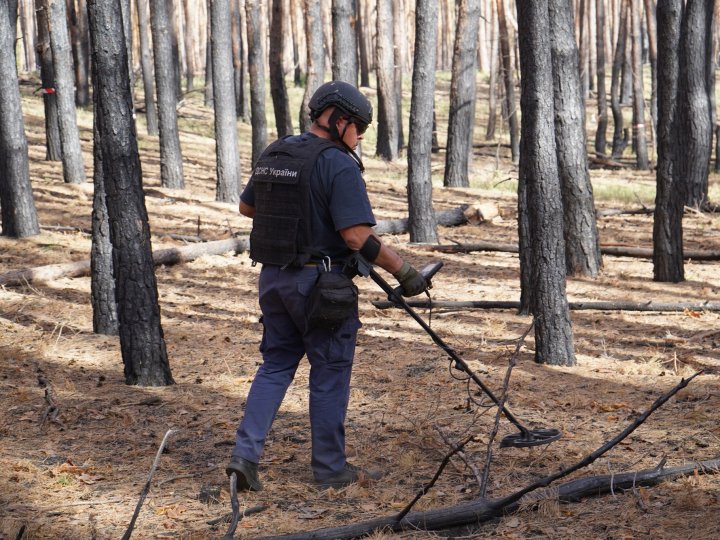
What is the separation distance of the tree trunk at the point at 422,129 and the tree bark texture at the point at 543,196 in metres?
5.12

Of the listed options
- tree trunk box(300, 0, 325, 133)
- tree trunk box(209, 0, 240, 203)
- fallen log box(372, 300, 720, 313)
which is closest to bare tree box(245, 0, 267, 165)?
tree trunk box(300, 0, 325, 133)

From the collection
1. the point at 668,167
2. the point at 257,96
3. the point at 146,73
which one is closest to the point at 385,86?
the point at 257,96

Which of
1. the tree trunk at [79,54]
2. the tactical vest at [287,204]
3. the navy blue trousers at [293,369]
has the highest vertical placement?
the tree trunk at [79,54]

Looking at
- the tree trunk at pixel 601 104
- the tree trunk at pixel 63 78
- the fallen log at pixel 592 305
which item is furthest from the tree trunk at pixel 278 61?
the tree trunk at pixel 601 104

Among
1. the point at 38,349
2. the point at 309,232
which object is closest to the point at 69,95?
the point at 38,349

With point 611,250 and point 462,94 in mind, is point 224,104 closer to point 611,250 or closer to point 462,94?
point 462,94

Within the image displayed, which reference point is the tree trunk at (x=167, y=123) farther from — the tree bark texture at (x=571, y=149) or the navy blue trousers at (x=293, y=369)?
the navy blue trousers at (x=293, y=369)

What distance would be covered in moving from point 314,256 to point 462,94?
14.7 metres

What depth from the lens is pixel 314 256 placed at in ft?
14.8

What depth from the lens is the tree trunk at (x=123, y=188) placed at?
6.36 m

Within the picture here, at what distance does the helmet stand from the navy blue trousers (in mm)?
840

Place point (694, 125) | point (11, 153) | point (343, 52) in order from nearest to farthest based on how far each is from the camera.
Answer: point (11, 153) → point (343, 52) → point (694, 125)

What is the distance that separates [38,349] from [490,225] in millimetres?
8884

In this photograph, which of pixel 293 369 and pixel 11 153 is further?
pixel 11 153
